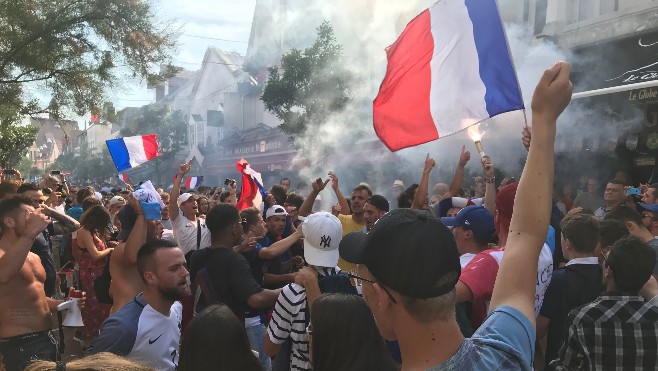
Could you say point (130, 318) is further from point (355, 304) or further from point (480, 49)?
point (480, 49)

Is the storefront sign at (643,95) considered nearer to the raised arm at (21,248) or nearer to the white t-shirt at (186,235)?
the white t-shirt at (186,235)

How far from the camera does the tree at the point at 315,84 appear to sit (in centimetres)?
2247

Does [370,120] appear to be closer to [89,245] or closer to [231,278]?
[89,245]

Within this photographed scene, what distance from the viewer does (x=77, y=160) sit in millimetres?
62625

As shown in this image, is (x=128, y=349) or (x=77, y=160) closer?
(x=128, y=349)

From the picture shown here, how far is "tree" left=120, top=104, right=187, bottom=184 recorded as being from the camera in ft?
158

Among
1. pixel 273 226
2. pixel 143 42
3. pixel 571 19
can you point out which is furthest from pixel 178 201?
pixel 571 19

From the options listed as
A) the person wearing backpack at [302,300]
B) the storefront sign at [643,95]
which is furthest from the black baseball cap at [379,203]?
the storefront sign at [643,95]

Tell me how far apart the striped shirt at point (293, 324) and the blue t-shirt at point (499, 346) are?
5.89ft

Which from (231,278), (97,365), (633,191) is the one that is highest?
(97,365)

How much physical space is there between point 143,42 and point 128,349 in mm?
11482

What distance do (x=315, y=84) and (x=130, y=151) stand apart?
14.1 m

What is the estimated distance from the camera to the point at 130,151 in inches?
400

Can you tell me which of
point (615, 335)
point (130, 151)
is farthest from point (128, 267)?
point (130, 151)
